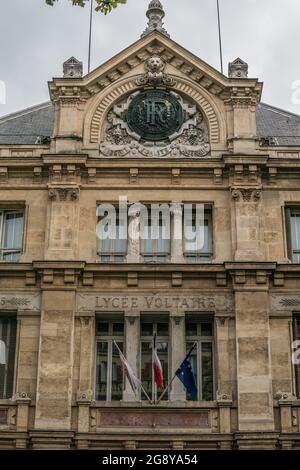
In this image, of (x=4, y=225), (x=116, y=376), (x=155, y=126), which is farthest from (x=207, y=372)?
(x=155, y=126)

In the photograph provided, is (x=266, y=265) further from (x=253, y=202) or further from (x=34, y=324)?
(x=34, y=324)

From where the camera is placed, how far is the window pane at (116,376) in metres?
25.7

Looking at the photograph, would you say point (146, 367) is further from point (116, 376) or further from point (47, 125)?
point (47, 125)

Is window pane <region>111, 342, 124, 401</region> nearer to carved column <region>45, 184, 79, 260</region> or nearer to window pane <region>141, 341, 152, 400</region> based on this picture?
window pane <region>141, 341, 152, 400</region>

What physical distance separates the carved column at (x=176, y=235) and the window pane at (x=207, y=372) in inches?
120

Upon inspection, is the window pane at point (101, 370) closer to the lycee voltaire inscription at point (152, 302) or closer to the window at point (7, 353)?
the lycee voltaire inscription at point (152, 302)

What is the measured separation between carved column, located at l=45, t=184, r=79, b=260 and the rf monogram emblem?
3.44m

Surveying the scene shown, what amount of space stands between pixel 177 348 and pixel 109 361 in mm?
2260

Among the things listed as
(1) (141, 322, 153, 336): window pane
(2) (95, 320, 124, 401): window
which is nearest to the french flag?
(2) (95, 320, 124, 401): window

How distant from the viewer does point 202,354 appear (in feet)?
86.2

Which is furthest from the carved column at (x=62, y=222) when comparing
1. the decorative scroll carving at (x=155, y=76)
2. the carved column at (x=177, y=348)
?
the decorative scroll carving at (x=155, y=76)

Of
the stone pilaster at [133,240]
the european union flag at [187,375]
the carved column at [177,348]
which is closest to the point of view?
the european union flag at [187,375]

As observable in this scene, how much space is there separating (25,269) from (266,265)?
791 cm

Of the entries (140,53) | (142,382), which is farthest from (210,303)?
(140,53)
